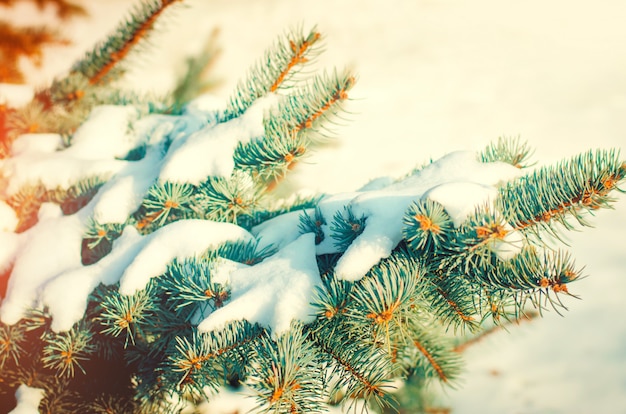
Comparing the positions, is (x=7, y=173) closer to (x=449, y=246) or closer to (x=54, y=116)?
(x=54, y=116)

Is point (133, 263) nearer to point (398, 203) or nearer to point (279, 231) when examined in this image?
point (279, 231)

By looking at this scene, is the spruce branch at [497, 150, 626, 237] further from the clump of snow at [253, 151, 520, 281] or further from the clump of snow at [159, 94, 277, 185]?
the clump of snow at [159, 94, 277, 185]

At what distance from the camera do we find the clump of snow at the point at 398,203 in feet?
3.14

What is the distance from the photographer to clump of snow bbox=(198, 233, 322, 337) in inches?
39.8

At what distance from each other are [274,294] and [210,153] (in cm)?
52

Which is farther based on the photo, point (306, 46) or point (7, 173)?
point (7, 173)

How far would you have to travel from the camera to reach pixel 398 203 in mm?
1078

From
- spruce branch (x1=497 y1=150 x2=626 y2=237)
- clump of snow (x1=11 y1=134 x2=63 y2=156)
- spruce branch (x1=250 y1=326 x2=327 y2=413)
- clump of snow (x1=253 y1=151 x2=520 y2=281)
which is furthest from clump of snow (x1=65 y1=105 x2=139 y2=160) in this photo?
spruce branch (x1=497 y1=150 x2=626 y2=237)

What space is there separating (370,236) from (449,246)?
0.18 m

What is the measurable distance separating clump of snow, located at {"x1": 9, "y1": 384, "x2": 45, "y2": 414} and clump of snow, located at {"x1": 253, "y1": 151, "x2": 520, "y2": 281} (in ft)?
2.74

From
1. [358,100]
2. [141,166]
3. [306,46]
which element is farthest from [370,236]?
[141,166]

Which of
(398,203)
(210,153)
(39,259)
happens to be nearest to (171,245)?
(210,153)

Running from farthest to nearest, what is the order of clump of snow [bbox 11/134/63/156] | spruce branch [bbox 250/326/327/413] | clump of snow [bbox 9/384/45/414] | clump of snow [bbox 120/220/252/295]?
1. clump of snow [bbox 11/134/63/156]
2. clump of snow [bbox 9/384/45/414]
3. clump of snow [bbox 120/220/252/295]
4. spruce branch [bbox 250/326/327/413]

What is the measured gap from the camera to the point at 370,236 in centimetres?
101
